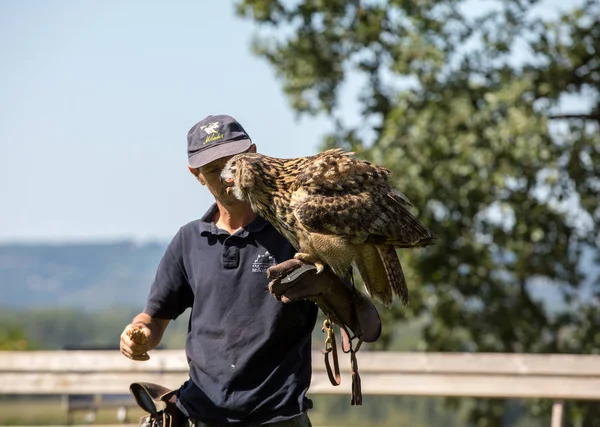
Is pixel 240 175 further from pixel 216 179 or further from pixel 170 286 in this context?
pixel 170 286

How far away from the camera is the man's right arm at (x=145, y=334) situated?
10.7 ft

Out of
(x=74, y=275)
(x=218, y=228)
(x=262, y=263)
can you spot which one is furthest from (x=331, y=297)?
(x=74, y=275)

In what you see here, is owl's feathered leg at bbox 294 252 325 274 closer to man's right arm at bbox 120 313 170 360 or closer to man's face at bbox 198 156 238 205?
man's face at bbox 198 156 238 205

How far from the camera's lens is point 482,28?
29.2ft

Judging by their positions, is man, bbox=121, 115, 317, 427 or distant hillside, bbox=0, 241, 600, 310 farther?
distant hillside, bbox=0, 241, 600, 310

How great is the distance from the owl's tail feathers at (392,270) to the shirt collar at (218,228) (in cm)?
46

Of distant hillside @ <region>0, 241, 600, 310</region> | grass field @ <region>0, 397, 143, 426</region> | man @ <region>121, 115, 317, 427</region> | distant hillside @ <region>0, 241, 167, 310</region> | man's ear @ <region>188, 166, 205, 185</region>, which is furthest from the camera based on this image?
distant hillside @ <region>0, 241, 167, 310</region>

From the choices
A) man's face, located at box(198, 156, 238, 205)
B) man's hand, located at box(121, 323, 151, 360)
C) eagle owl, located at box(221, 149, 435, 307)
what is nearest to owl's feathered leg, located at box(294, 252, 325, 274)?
eagle owl, located at box(221, 149, 435, 307)

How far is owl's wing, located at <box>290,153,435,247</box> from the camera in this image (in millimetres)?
3180

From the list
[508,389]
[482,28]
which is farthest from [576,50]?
[508,389]

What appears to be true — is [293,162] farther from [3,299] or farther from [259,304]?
[3,299]

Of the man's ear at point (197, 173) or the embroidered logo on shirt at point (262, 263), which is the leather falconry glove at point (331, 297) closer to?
the embroidered logo on shirt at point (262, 263)

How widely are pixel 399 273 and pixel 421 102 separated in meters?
5.54

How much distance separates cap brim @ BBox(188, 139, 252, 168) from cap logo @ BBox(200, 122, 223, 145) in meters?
0.03
